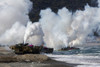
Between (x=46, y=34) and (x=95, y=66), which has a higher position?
(x=46, y=34)

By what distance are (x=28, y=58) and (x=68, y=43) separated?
7832 centimetres

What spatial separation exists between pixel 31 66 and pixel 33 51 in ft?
101

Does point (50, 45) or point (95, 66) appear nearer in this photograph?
point (95, 66)

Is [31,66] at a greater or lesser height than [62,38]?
lesser

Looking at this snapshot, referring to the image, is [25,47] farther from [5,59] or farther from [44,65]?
[44,65]

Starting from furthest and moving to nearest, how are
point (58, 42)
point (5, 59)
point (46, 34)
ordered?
point (46, 34), point (58, 42), point (5, 59)

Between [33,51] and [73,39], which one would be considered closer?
[33,51]

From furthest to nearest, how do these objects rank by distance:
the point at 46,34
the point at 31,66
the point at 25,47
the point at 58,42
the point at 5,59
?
the point at 46,34
the point at 58,42
the point at 25,47
the point at 5,59
the point at 31,66

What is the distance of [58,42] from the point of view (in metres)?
138

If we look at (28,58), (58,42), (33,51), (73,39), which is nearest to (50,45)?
(58,42)

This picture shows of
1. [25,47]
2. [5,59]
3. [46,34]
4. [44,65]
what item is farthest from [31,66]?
[46,34]

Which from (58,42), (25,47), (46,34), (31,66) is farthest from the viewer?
(46,34)

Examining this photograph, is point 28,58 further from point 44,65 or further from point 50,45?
point 50,45

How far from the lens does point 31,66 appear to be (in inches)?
2028
